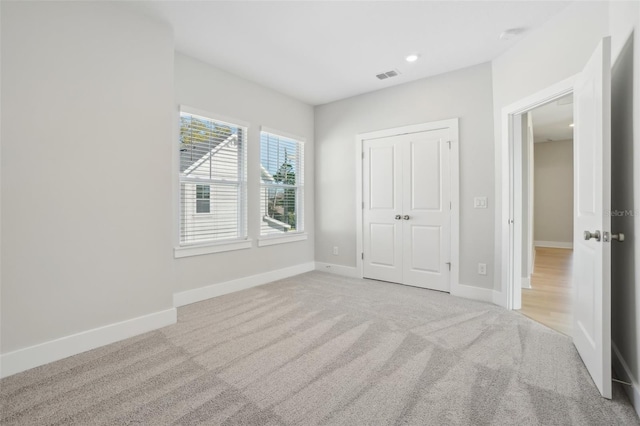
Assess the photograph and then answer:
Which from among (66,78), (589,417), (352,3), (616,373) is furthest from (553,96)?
(66,78)

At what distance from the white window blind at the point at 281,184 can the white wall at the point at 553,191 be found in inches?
261

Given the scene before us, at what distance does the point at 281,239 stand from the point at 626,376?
367 centimetres

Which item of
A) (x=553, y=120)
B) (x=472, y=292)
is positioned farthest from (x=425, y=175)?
(x=553, y=120)

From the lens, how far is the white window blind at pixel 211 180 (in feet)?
11.2

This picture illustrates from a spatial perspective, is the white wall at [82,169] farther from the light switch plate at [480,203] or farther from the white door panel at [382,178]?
the light switch plate at [480,203]

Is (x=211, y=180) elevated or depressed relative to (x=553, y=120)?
depressed

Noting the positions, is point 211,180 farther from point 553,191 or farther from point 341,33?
point 553,191

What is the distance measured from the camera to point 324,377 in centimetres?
193

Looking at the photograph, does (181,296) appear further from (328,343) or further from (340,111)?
(340,111)

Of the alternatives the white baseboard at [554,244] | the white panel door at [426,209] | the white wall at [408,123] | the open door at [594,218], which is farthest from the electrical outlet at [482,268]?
the white baseboard at [554,244]

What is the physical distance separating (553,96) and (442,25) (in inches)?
45.8

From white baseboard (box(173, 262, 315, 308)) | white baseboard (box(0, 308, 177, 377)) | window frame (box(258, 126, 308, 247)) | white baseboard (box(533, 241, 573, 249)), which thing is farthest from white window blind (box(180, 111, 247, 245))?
white baseboard (box(533, 241, 573, 249))

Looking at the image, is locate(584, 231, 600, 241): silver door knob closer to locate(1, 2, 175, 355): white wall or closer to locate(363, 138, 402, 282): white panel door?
locate(363, 138, 402, 282): white panel door

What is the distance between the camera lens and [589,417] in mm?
1562
